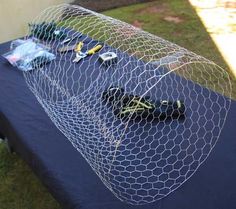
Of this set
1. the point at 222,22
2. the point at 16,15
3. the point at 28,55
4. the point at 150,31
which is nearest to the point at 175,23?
the point at 150,31

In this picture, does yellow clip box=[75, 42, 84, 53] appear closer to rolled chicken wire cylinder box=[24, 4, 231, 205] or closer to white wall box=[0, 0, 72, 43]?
rolled chicken wire cylinder box=[24, 4, 231, 205]

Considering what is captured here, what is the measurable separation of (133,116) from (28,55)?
0.81 metres

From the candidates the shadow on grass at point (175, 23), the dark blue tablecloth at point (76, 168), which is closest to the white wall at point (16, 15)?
the shadow on grass at point (175, 23)

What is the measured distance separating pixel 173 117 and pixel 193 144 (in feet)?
0.52

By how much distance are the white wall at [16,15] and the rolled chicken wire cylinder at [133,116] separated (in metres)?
1.47

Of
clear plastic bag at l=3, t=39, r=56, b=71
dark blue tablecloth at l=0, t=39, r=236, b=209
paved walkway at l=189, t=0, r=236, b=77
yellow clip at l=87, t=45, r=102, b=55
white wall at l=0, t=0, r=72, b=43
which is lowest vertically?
paved walkway at l=189, t=0, r=236, b=77

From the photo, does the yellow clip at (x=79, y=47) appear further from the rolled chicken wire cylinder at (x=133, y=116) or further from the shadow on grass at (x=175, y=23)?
the shadow on grass at (x=175, y=23)

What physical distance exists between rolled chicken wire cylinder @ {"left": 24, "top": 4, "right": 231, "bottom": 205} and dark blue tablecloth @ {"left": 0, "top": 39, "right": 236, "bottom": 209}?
3 cm

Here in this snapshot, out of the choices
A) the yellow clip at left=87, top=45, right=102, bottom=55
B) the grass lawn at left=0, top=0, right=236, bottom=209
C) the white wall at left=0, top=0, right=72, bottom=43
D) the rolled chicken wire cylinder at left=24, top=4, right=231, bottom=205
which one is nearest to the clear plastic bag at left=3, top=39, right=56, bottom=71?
the rolled chicken wire cylinder at left=24, top=4, right=231, bottom=205

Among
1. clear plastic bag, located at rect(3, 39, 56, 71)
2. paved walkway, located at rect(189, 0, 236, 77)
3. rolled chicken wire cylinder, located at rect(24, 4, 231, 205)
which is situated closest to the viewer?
rolled chicken wire cylinder, located at rect(24, 4, 231, 205)

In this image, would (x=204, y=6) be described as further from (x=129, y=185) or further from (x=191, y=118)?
(x=129, y=185)

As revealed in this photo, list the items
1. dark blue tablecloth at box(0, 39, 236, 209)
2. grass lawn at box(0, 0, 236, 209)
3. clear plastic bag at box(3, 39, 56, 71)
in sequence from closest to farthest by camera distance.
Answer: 1. dark blue tablecloth at box(0, 39, 236, 209)
2. grass lawn at box(0, 0, 236, 209)
3. clear plastic bag at box(3, 39, 56, 71)

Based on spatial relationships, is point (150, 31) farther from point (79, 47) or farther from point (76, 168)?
point (76, 168)

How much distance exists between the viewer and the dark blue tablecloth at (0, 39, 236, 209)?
1205 mm
